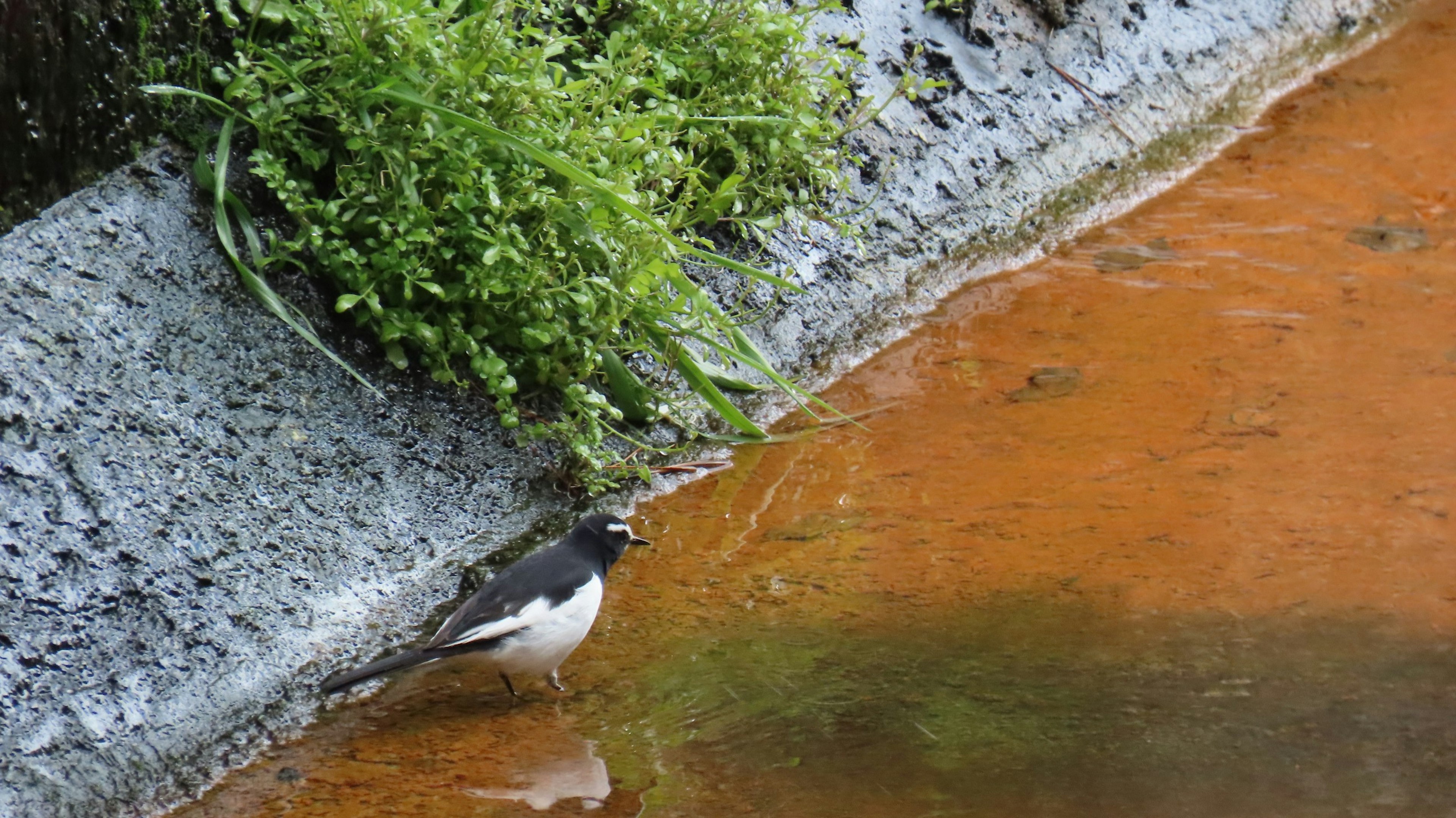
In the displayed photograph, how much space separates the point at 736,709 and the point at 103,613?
59.5 inches

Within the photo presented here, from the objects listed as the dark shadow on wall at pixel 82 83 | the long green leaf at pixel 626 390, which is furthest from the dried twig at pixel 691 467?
the dark shadow on wall at pixel 82 83

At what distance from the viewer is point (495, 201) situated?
3922 millimetres

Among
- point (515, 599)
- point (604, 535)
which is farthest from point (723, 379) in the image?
point (515, 599)

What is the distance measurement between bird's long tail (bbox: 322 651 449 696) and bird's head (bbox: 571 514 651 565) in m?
0.55

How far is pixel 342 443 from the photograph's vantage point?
156 inches

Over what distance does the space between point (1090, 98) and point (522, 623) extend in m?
4.69

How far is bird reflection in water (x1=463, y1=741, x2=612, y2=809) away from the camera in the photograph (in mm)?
3018

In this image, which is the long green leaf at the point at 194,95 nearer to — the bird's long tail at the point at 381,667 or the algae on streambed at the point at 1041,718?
the bird's long tail at the point at 381,667

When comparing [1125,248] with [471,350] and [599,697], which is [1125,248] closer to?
[471,350]

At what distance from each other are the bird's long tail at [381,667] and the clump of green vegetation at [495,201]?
2.98 ft

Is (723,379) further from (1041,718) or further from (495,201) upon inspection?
(1041,718)

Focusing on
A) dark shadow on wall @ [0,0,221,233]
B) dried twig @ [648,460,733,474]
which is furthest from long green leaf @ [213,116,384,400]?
dried twig @ [648,460,733,474]

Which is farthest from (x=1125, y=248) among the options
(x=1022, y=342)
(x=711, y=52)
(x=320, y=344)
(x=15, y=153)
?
(x=15, y=153)

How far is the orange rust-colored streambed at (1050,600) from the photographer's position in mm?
2971
